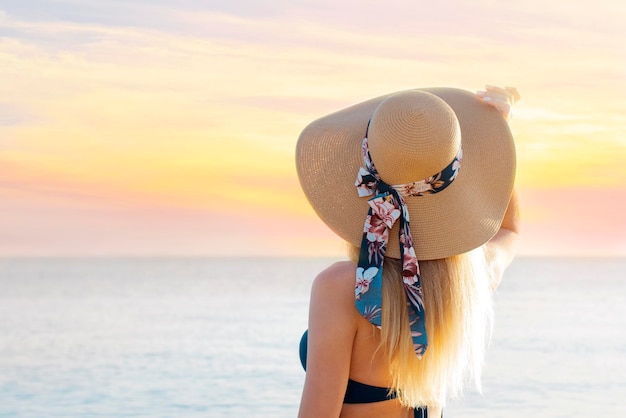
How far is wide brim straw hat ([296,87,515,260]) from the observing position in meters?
1.91

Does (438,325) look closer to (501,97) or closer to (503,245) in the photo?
(503,245)

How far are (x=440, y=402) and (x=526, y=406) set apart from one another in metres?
7.77

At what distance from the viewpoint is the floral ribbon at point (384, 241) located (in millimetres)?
1868

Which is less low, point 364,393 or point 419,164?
point 419,164

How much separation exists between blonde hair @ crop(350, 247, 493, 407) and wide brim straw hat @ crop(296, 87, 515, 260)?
0.06 metres

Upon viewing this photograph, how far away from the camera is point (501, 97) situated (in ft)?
7.24

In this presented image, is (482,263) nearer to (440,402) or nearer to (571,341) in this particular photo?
(440,402)

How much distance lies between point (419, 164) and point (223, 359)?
447 inches

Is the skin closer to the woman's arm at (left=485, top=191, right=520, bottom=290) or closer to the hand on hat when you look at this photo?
the woman's arm at (left=485, top=191, right=520, bottom=290)

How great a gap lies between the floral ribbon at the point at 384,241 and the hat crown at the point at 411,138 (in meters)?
0.03

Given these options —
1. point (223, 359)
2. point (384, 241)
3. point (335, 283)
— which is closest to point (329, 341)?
point (335, 283)

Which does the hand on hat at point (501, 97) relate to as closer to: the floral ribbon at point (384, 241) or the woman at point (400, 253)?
the woman at point (400, 253)

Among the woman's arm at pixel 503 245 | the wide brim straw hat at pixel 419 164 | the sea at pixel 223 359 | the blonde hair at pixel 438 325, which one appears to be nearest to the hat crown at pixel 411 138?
the wide brim straw hat at pixel 419 164

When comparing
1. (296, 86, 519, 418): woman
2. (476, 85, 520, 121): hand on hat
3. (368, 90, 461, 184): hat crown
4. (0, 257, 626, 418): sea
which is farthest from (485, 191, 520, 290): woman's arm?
(0, 257, 626, 418): sea
